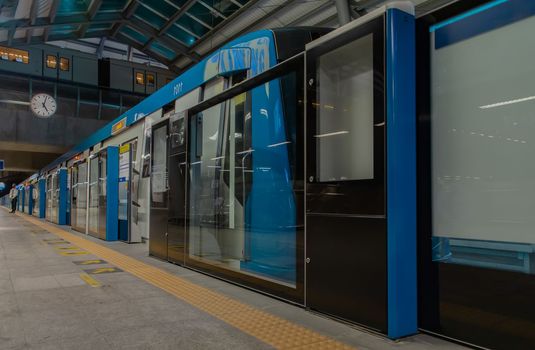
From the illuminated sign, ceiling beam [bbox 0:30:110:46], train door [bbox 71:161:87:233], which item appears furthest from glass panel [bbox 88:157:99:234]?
ceiling beam [bbox 0:30:110:46]

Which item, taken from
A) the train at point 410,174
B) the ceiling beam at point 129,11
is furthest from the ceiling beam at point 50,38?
the train at point 410,174

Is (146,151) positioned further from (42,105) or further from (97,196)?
(42,105)

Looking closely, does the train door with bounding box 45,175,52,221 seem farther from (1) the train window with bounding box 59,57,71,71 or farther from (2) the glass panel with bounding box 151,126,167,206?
(2) the glass panel with bounding box 151,126,167,206

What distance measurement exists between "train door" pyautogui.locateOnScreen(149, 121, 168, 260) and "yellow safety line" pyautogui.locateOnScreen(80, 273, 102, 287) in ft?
4.61

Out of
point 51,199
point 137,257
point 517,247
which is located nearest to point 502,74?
point 517,247

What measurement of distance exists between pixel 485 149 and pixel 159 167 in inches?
208

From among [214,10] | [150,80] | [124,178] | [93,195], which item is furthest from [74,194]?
[150,80]

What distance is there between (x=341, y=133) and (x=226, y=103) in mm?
2242

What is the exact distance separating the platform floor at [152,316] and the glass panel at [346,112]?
113 centimetres

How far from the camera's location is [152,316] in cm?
328

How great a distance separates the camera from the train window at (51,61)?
2158cm

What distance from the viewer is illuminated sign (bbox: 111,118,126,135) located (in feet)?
37.2

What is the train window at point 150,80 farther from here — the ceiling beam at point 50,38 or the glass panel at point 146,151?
the glass panel at point 146,151

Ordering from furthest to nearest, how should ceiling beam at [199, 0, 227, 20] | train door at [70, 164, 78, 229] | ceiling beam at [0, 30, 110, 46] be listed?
1. ceiling beam at [0, 30, 110, 46]
2. ceiling beam at [199, 0, 227, 20]
3. train door at [70, 164, 78, 229]
